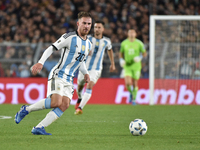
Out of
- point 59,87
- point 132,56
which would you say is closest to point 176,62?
point 132,56

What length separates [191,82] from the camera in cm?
1338

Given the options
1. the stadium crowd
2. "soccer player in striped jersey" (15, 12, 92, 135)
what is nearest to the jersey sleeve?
"soccer player in striped jersey" (15, 12, 92, 135)

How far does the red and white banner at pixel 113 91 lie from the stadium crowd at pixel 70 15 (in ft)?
7.61

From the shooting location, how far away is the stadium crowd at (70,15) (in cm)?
1625

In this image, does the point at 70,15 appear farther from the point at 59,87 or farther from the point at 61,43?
the point at 59,87

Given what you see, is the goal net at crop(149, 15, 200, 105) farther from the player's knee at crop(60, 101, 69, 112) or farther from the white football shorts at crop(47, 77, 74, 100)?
the player's knee at crop(60, 101, 69, 112)

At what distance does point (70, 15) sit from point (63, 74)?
37.8ft

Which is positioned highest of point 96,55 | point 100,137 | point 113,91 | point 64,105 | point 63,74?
point 96,55

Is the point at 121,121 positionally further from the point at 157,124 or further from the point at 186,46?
the point at 186,46

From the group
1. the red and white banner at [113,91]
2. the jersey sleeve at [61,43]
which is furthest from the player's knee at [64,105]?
the red and white banner at [113,91]

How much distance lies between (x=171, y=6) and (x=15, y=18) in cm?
658

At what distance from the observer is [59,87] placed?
5855mm

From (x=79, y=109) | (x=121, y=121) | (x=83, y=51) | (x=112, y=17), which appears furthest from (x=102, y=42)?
(x=112, y=17)

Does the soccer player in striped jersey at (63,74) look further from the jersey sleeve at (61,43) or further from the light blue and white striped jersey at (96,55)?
the light blue and white striped jersey at (96,55)
